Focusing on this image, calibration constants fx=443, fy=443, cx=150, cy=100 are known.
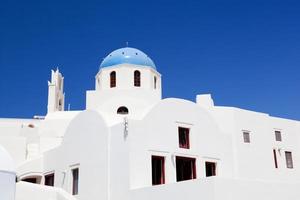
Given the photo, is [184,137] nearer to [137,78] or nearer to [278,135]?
[278,135]

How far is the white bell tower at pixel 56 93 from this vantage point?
3928 centimetres

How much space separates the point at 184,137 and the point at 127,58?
942 centimetres

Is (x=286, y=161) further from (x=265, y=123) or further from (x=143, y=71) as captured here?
(x=143, y=71)

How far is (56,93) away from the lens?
41.0 metres

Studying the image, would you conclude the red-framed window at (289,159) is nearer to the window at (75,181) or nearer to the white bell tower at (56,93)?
the window at (75,181)

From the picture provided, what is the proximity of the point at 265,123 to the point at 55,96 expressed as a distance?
809 inches

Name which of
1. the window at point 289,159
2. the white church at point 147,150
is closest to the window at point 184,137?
the white church at point 147,150

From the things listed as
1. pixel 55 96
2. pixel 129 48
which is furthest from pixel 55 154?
pixel 55 96

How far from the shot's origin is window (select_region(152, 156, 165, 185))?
819 inches

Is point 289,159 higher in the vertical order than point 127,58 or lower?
lower

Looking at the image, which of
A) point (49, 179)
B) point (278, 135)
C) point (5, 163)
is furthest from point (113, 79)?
point (5, 163)

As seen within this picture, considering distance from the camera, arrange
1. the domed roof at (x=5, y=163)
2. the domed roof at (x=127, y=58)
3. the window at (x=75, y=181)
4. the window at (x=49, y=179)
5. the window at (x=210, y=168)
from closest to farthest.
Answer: the domed roof at (x=5, y=163), the window at (x=75, y=181), the window at (x=210, y=168), the window at (x=49, y=179), the domed roof at (x=127, y=58)

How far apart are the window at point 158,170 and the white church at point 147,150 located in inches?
1.9

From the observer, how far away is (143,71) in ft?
97.2
